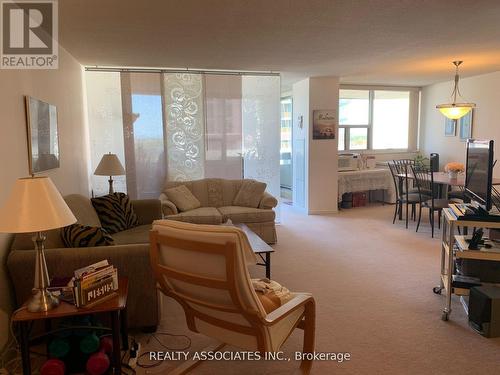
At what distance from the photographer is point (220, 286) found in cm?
177

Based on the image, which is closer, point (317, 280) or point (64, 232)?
point (64, 232)

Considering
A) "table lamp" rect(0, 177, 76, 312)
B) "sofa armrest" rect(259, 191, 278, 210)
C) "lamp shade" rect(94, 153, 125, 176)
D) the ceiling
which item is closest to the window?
the ceiling

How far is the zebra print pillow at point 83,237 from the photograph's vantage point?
2693mm

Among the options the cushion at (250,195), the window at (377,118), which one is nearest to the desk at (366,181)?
the window at (377,118)

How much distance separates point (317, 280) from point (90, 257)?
214 cm

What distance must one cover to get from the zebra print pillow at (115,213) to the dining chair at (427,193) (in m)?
3.96

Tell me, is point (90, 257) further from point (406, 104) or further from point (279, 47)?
point (406, 104)

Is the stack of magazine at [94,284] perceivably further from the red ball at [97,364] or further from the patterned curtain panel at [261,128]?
the patterned curtain panel at [261,128]

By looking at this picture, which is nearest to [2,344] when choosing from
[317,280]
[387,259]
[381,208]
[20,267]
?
[20,267]

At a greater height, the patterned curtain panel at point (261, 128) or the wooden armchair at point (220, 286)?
the patterned curtain panel at point (261, 128)

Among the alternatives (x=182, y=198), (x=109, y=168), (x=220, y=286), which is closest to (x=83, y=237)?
(x=220, y=286)

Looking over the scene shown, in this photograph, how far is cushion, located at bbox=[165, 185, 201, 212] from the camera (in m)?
5.00

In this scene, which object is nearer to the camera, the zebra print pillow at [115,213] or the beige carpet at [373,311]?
the beige carpet at [373,311]

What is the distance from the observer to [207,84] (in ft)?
18.9
